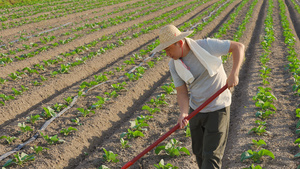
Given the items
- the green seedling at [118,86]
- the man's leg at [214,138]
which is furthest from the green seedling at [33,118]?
the man's leg at [214,138]

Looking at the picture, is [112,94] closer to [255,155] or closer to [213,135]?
[255,155]

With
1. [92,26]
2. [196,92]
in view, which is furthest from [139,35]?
[196,92]

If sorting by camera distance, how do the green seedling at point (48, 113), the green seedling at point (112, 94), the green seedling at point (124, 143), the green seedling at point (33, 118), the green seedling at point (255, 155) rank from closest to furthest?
the green seedling at point (255, 155) < the green seedling at point (124, 143) < the green seedling at point (33, 118) < the green seedling at point (48, 113) < the green seedling at point (112, 94)

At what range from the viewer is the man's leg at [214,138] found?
3.51 meters

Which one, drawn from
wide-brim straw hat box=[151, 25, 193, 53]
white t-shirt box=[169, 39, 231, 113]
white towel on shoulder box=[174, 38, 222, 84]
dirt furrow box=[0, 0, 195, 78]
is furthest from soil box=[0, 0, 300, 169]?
wide-brim straw hat box=[151, 25, 193, 53]

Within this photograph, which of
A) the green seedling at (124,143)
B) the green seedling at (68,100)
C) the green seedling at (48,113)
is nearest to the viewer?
the green seedling at (124,143)

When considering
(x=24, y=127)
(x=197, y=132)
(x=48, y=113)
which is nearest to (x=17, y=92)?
(x=48, y=113)

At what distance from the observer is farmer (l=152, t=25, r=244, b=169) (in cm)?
332

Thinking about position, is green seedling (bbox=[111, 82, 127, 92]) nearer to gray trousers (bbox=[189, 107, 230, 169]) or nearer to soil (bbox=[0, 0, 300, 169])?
soil (bbox=[0, 0, 300, 169])

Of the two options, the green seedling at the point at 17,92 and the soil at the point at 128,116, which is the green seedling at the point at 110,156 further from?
the green seedling at the point at 17,92

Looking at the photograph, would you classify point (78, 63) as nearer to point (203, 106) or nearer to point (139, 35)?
point (139, 35)

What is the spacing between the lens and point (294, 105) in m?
6.81

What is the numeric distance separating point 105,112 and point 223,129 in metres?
3.88

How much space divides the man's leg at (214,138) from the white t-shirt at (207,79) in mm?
101
